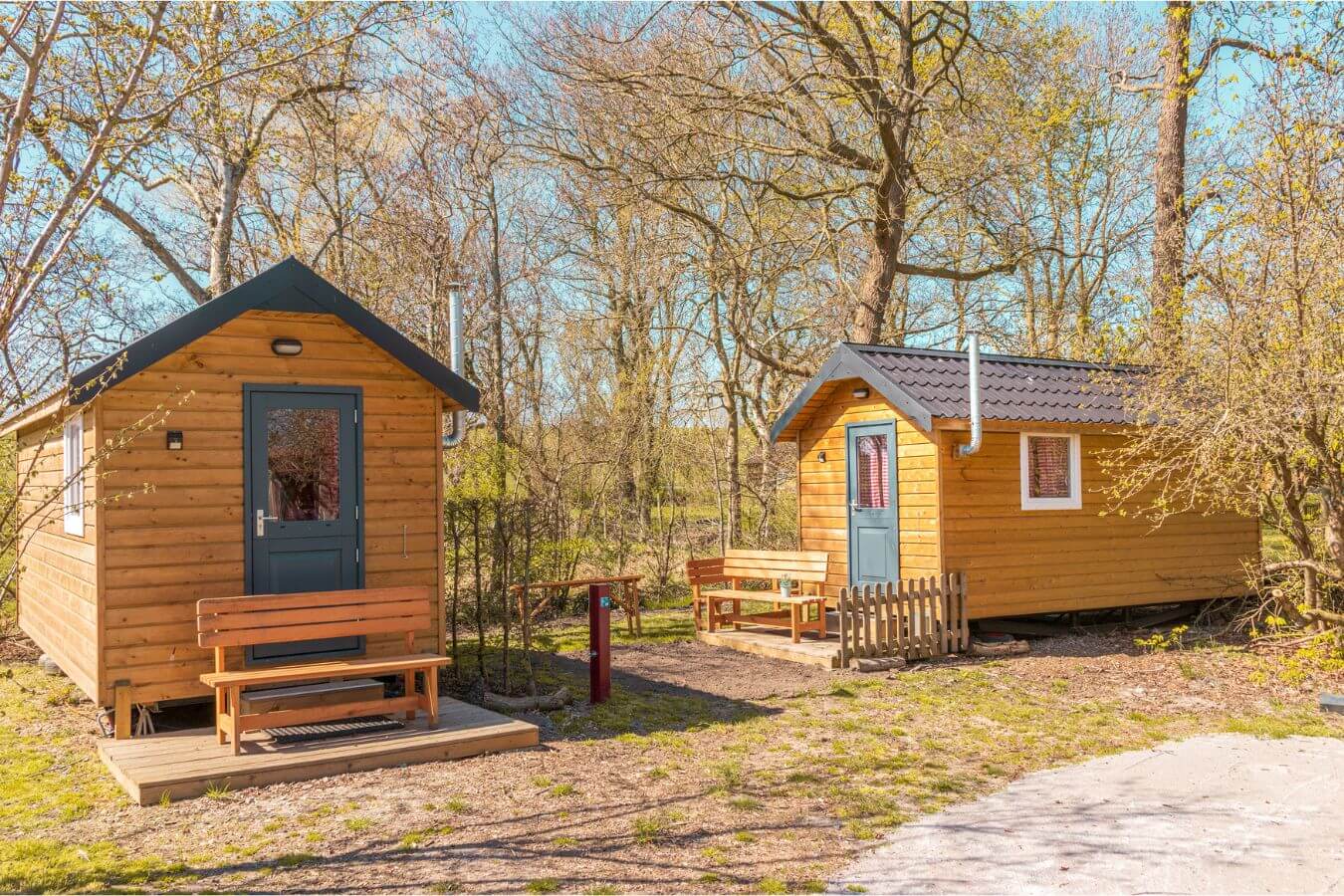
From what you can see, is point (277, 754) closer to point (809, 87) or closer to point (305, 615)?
point (305, 615)

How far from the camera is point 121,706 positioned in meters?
7.19

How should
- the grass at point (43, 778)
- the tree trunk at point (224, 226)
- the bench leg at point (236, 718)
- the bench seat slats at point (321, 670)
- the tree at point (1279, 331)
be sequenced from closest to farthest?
the grass at point (43, 778) < the bench leg at point (236, 718) < the bench seat slats at point (321, 670) < the tree at point (1279, 331) < the tree trunk at point (224, 226)

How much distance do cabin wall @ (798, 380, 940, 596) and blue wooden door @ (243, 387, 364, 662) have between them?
20.8 feet

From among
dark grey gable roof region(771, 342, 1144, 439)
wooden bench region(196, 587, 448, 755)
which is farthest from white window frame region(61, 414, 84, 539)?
dark grey gable roof region(771, 342, 1144, 439)

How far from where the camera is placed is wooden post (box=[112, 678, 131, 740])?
717cm

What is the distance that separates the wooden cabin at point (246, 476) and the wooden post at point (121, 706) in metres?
0.03

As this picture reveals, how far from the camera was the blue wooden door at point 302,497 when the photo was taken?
25.4 feet

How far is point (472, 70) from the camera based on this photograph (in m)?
16.8

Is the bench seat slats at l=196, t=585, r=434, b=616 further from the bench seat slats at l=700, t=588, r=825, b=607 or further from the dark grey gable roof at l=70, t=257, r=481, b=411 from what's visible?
the bench seat slats at l=700, t=588, r=825, b=607

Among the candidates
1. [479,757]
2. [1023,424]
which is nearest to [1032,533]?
[1023,424]

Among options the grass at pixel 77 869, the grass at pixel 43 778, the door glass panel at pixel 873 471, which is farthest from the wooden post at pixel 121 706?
the door glass panel at pixel 873 471

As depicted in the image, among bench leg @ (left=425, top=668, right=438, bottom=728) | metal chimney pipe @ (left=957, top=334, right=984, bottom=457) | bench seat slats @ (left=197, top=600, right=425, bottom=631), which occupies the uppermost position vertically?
metal chimney pipe @ (left=957, top=334, right=984, bottom=457)

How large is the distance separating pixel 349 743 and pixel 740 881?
3435 millimetres

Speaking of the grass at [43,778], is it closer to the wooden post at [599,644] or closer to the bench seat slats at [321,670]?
the bench seat slats at [321,670]
